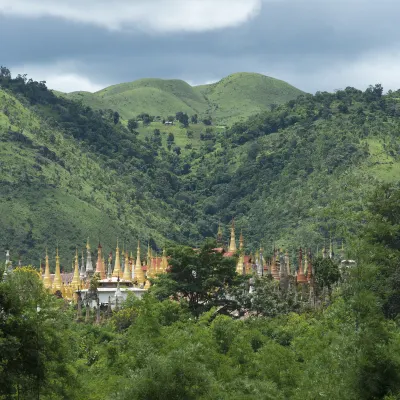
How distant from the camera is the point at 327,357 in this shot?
55406 mm

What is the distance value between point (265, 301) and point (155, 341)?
103 feet

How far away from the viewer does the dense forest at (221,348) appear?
145 feet

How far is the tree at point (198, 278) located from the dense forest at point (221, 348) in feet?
3.82

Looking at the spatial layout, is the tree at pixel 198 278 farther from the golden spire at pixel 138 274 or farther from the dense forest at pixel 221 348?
the golden spire at pixel 138 274

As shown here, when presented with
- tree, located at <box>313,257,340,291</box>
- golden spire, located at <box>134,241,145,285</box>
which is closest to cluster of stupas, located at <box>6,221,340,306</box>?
golden spire, located at <box>134,241,145,285</box>

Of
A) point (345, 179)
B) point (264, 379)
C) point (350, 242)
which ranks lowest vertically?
point (264, 379)

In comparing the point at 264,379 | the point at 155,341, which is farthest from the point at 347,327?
the point at 155,341

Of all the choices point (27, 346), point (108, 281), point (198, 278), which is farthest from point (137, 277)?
point (27, 346)

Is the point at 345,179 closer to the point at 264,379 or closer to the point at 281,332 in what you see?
the point at 281,332

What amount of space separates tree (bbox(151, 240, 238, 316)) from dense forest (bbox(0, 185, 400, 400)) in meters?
1.16

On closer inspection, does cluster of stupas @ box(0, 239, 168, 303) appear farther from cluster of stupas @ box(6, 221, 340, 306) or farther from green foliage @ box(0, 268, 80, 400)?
green foliage @ box(0, 268, 80, 400)

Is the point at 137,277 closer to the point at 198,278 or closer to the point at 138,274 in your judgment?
the point at 138,274

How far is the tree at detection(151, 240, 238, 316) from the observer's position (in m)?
88.1

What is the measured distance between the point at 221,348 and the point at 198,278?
77.0 feet
